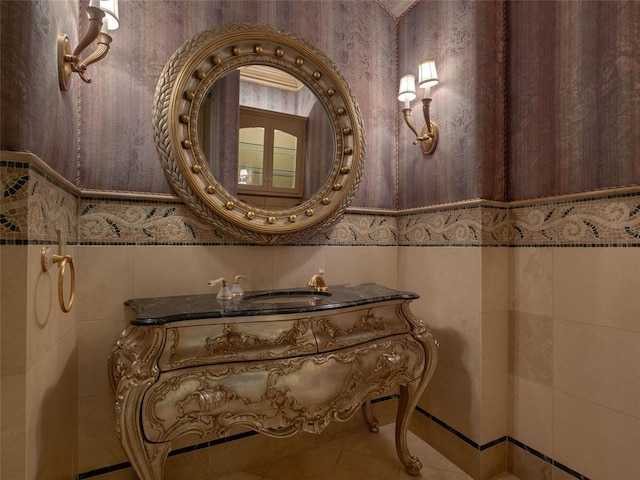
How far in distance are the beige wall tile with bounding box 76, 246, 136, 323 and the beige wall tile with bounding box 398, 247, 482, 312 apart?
1.55 meters

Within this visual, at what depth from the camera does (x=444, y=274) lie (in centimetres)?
181

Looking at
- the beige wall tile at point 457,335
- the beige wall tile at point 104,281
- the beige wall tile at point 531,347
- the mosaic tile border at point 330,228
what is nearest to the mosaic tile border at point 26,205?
the mosaic tile border at point 330,228

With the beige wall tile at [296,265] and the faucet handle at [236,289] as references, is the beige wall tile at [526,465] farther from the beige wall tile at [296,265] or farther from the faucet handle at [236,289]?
the faucet handle at [236,289]

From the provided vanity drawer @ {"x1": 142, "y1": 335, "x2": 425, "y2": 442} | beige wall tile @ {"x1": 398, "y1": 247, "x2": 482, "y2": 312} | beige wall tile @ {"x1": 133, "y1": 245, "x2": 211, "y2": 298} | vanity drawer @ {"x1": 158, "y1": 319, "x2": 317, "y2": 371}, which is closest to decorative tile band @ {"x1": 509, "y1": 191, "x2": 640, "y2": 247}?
beige wall tile @ {"x1": 398, "y1": 247, "x2": 482, "y2": 312}

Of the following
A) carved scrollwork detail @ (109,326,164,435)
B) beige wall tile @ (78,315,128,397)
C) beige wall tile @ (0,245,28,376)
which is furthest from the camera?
beige wall tile @ (78,315,128,397)

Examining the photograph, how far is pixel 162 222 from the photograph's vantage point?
1526 millimetres

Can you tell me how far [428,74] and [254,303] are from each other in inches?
59.2

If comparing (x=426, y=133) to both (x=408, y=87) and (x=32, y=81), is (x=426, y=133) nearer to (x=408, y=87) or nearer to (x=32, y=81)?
(x=408, y=87)

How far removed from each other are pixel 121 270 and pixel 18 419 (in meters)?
0.69

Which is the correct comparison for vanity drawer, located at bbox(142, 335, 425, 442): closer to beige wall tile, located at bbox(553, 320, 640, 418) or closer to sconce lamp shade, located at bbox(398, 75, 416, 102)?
beige wall tile, located at bbox(553, 320, 640, 418)

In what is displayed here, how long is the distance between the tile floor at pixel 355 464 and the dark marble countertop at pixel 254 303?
2.99 feet

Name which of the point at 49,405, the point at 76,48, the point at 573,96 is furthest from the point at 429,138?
the point at 49,405

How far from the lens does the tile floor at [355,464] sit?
1612 millimetres

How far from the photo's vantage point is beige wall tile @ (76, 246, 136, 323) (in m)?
1.39
